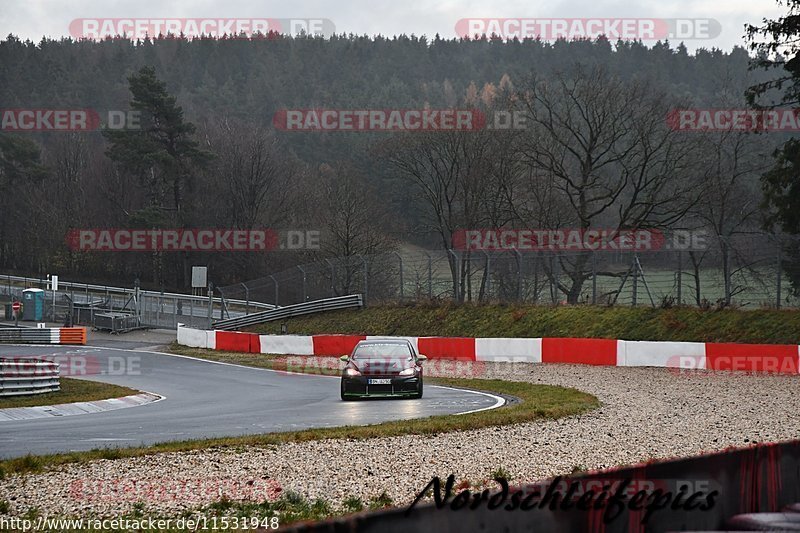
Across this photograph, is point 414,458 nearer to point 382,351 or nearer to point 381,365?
point 381,365

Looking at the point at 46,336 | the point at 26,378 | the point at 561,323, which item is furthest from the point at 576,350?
the point at 46,336

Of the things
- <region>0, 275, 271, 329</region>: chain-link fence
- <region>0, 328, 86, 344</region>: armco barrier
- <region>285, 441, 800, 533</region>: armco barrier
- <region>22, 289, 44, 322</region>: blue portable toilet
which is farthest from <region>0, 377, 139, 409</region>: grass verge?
<region>22, 289, 44, 322</region>: blue portable toilet

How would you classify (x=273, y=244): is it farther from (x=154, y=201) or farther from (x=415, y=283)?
(x=415, y=283)

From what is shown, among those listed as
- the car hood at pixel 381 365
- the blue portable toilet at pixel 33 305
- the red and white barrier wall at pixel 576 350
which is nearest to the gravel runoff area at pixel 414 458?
the car hood at pixel 381 365

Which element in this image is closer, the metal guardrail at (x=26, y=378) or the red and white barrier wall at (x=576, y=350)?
the metal guardrail at (x=26, y=378)

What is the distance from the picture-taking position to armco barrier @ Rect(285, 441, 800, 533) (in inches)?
156

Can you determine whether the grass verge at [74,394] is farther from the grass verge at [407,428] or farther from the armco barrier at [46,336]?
the armco barrier at [46,336]

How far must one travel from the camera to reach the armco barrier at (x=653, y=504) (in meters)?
3.97

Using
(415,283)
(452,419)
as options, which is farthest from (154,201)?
(452,419)

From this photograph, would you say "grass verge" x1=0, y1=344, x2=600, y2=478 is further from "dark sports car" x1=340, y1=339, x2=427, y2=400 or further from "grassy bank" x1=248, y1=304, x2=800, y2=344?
"grassy bank" x1=248, y1=304, x2=800, y2=344

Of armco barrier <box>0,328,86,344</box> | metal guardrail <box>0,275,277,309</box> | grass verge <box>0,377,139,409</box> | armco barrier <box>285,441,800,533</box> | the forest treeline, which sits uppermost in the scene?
the forest treeline

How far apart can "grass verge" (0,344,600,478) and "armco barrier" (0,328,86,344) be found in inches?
1190

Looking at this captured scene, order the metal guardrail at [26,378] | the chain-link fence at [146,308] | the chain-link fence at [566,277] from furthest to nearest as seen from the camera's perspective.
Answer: the chain-link fence at [146,308]
the chain-link fence at [566,277]
the metal guardrail at [26,378]

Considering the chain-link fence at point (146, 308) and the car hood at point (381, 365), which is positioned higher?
the chain-link fence at point (146, 308)
